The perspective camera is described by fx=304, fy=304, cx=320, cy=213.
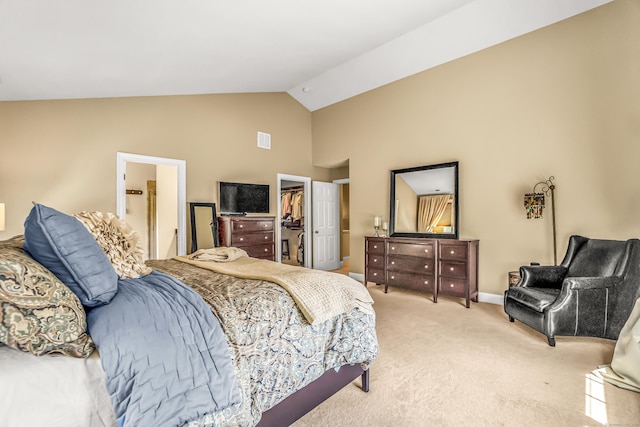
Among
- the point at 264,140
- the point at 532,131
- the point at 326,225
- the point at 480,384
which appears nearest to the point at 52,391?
the point at 480,384

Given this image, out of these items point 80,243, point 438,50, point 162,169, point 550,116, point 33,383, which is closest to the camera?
point 33,383

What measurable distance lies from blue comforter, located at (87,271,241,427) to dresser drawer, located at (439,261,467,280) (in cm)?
334

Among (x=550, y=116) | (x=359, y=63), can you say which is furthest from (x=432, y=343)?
(x=359, y=63)

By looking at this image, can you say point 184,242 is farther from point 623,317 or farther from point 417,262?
point 623,317

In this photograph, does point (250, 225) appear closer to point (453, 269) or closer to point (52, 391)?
point (453, 269)

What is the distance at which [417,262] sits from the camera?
13.6 ft

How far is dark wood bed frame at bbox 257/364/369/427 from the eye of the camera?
1.44 m

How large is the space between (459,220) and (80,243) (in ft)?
13.7

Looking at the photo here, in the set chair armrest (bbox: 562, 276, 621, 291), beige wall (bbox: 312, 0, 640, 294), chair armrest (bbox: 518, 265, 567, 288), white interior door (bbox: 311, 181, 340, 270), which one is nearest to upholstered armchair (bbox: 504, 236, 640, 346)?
chair armrest (bbox: 562, 276, 621, 291)

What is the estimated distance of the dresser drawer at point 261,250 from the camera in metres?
4.76

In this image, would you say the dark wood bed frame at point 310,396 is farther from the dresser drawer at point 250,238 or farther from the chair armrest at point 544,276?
the dresser drawer at point 250,238

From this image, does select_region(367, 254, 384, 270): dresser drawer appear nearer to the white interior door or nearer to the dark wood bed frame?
the white interior door

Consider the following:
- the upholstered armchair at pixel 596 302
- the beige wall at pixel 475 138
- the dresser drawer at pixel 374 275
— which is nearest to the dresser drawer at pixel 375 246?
the dresser drawer at pixel 374 275

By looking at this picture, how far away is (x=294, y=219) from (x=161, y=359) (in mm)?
5612
